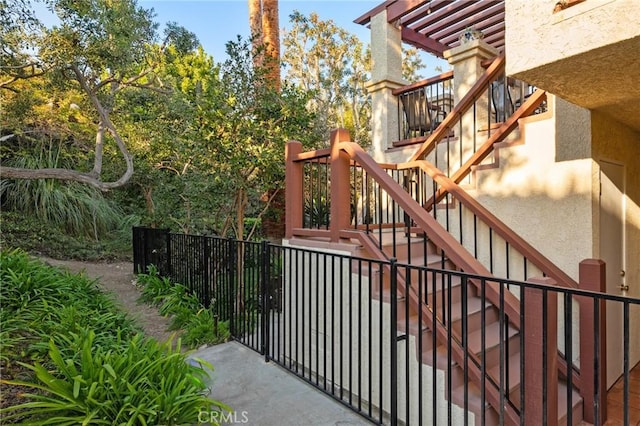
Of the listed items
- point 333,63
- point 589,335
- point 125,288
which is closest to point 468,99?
point 589,335

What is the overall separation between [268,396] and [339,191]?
6.51 ft

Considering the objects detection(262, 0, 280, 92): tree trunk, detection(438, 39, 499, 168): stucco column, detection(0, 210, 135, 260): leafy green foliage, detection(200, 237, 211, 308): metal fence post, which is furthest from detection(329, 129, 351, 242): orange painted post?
detection(0, 210, 135, 260): leafy green foliage

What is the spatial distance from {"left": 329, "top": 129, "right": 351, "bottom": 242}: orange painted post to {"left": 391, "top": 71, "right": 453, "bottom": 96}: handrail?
2.65m

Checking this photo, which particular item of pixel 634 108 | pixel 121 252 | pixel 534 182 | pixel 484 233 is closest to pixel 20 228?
pixel 121 252

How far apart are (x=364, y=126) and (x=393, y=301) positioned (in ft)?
50.8

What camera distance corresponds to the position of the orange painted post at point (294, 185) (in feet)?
14.6

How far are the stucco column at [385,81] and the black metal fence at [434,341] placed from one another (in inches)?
126

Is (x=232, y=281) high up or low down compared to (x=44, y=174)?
down

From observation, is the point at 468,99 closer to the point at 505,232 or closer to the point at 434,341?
the point at 505,232

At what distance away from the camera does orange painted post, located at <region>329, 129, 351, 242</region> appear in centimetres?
380

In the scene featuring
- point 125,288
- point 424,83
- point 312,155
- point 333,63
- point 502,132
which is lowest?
point 125,288

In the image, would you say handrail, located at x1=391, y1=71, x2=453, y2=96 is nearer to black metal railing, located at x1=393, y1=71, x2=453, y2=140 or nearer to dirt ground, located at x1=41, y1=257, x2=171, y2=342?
black metal railing, located at x1=393, y1=71, x2=453, y2=140

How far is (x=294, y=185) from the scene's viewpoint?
14.6ft

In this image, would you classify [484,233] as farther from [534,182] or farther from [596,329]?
[596,329]
